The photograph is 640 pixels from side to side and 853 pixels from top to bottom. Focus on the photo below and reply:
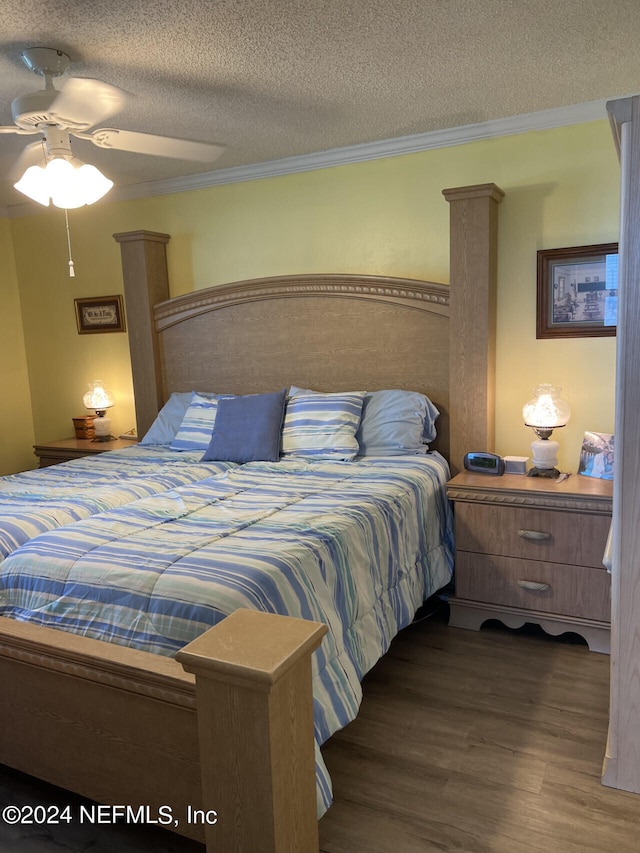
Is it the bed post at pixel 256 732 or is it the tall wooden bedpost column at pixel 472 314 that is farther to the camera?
the tall wooden bedpost column at pixel 472 314

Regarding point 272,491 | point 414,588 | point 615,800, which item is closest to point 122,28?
point 272,491

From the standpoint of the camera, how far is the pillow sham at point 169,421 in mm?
3834

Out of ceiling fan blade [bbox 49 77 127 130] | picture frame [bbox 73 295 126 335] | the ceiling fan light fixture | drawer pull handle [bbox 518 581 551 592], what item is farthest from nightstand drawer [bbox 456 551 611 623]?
picture frame [bbox 73 295 126 335]

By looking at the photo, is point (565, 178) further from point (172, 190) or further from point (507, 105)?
point (172, 190)

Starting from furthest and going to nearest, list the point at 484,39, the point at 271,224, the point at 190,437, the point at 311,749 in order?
the point at 271,224 < the point at 190,437 < the point at 484,39 < the point at 311,749

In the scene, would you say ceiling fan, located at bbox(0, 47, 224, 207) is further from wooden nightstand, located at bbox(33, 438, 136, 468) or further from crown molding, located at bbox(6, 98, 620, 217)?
wooden nightstand, located at bbox(33, 438, 136, 468)

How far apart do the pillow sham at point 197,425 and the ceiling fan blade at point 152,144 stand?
1.47m

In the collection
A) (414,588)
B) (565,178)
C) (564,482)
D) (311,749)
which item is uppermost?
(565,178)

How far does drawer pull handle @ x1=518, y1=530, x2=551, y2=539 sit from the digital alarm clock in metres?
0.34

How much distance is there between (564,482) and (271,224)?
89.4 inches

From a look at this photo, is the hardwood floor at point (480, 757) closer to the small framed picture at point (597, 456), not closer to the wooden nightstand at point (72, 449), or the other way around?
the small framed picture at point (597, 456)

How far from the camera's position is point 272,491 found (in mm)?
2662

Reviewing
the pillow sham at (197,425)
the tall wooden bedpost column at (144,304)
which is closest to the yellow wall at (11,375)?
the tall wooden bedpost column at (144,304)

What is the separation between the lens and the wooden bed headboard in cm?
316
